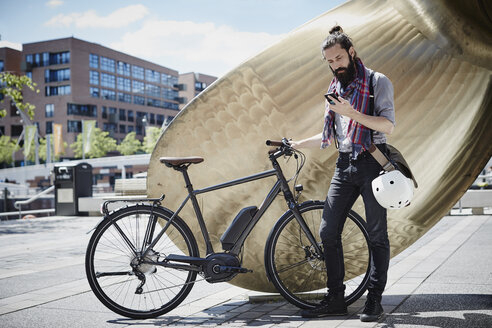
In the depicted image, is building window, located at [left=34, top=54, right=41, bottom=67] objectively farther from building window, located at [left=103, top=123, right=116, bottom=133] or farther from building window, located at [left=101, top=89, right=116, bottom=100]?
building window, located at [left=103, top=123, right=116, bottom=133]

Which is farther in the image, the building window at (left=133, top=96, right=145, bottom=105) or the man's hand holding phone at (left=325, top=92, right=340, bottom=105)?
the building window at (left=133, top=96, right=145, bottom=105)

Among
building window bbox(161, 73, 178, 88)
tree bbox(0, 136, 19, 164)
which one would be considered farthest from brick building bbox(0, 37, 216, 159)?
building window bbox(161, 73, 178, 88)

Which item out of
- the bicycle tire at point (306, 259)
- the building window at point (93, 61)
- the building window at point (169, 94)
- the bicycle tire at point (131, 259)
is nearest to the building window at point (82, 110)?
the building window at point (93, 61)

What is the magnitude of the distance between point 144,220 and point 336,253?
140cm

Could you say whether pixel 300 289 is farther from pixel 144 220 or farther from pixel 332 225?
pixel 144 220

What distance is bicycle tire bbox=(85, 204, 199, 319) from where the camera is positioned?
386 centimetres

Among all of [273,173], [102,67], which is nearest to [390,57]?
[273,173]

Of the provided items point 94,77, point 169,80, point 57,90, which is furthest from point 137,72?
point 57,90

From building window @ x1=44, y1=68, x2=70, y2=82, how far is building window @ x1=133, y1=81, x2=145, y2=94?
1455 centimetres

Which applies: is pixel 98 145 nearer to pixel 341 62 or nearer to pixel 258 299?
pixel 258 299

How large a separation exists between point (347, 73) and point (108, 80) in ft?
264

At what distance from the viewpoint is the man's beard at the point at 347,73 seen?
3.44 metres

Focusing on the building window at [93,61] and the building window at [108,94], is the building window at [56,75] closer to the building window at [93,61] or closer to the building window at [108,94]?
the building window at [93,61]

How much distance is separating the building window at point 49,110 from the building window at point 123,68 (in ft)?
41.6
